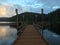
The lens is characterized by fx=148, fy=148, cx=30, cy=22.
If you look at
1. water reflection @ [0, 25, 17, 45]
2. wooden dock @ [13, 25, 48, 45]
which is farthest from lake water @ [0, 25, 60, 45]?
wooden dock @ [13, 25, 48, 45]

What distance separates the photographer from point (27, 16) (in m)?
65.8

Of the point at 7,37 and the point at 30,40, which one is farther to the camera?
the point at 7,37

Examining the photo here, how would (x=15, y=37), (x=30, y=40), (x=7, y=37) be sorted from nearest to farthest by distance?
1. (x=30, y=40)
2. (x=15, y=37)
3. (x=7, y=37)

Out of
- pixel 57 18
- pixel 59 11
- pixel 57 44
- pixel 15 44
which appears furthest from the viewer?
pixel 59 11

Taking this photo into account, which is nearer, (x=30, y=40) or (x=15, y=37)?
(x=30, y=40)

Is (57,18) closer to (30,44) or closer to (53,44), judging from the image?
(53,44)

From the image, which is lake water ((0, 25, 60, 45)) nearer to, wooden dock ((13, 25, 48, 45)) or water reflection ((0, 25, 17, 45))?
water reflection ((0, 25, 17, 45))

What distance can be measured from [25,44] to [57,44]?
5444 mm

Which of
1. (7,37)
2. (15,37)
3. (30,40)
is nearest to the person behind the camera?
(30,40)

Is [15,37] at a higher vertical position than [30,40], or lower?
lower

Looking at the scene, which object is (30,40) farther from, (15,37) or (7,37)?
(7,37)

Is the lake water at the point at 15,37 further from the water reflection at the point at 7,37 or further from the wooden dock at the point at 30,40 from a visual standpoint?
the wooden dock at the point at 30,40

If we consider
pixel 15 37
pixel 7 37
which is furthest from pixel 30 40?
pixel 7 37

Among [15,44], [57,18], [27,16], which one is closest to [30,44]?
[15,44]
